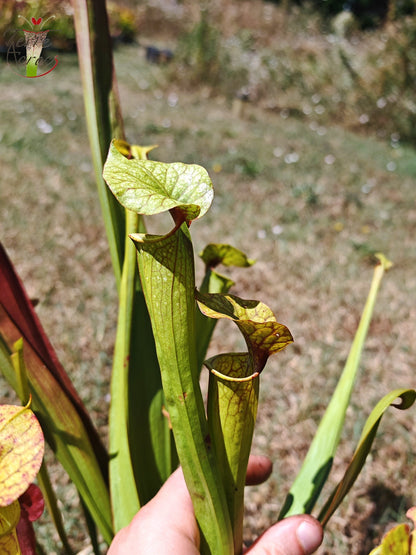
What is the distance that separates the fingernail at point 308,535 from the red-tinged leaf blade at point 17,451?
327mm

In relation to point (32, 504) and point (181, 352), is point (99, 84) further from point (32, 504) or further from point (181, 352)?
point (32, 504)

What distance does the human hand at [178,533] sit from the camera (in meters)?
0.49

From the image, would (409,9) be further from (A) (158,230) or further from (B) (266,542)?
(B) (266,542)

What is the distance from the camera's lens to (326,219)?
2592 mm

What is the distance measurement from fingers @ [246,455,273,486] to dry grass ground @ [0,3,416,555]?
0.40 meters

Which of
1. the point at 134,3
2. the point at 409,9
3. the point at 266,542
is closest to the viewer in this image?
the point at 266,542

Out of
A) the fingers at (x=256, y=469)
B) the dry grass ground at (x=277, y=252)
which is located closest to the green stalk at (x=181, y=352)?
the fingers at (x=256, y=469)

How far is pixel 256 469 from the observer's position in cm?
73

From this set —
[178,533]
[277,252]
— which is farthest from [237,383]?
[277,252]

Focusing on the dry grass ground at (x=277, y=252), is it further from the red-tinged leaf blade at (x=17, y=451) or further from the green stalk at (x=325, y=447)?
the red-tinged leaf blade at (x=17, y=451)

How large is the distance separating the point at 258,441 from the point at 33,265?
1.17 m

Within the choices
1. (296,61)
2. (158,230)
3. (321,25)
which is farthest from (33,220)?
(321,25)

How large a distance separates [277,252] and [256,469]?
1577mm

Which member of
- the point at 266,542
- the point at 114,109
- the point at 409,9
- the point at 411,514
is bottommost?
the point at 409,9
